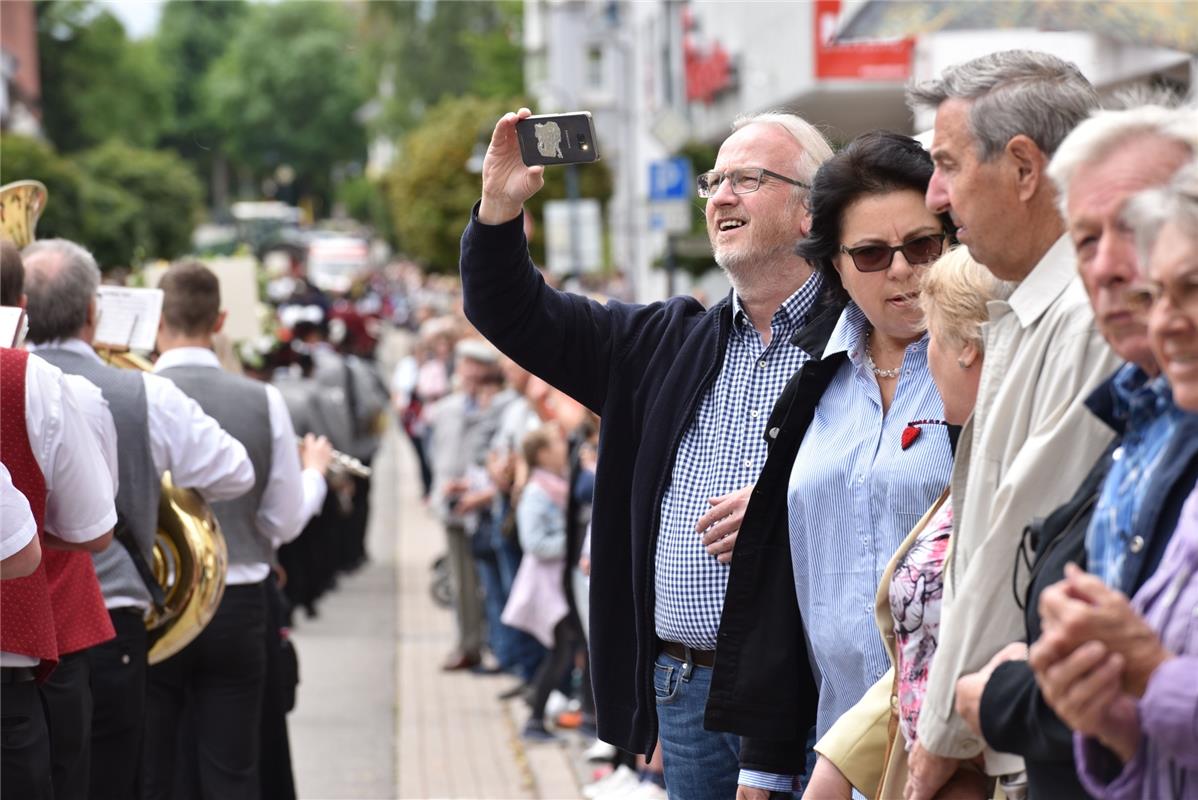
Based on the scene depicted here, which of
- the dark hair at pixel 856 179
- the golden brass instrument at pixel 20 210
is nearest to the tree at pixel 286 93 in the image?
the golden brass instrument at pixel 20 210

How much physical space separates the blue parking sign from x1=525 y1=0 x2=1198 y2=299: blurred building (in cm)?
24

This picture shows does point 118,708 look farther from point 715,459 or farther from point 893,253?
point 893,253

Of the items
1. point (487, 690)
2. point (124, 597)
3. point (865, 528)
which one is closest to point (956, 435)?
point (865, 528)

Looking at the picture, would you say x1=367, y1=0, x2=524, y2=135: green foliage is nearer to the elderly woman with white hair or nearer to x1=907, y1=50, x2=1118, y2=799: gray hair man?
x1=907, y1=50, x2=1118, y2=799: gray hair man

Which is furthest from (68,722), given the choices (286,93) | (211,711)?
(286,93)

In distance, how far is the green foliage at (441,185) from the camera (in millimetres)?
40156

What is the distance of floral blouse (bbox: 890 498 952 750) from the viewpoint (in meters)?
3.37

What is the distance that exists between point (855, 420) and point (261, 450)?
3.48 meters

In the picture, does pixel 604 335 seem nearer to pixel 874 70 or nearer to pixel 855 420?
pixel 855 420

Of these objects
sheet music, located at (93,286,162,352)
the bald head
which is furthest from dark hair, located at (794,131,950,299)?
sheet music, located at (93,286,162,352)

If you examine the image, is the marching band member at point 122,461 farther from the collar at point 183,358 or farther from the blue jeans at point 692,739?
the blue jeans at point 692,739

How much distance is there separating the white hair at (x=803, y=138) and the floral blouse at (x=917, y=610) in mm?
1207

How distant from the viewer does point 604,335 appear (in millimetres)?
4582

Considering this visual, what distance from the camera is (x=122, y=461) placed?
5.98 metres
